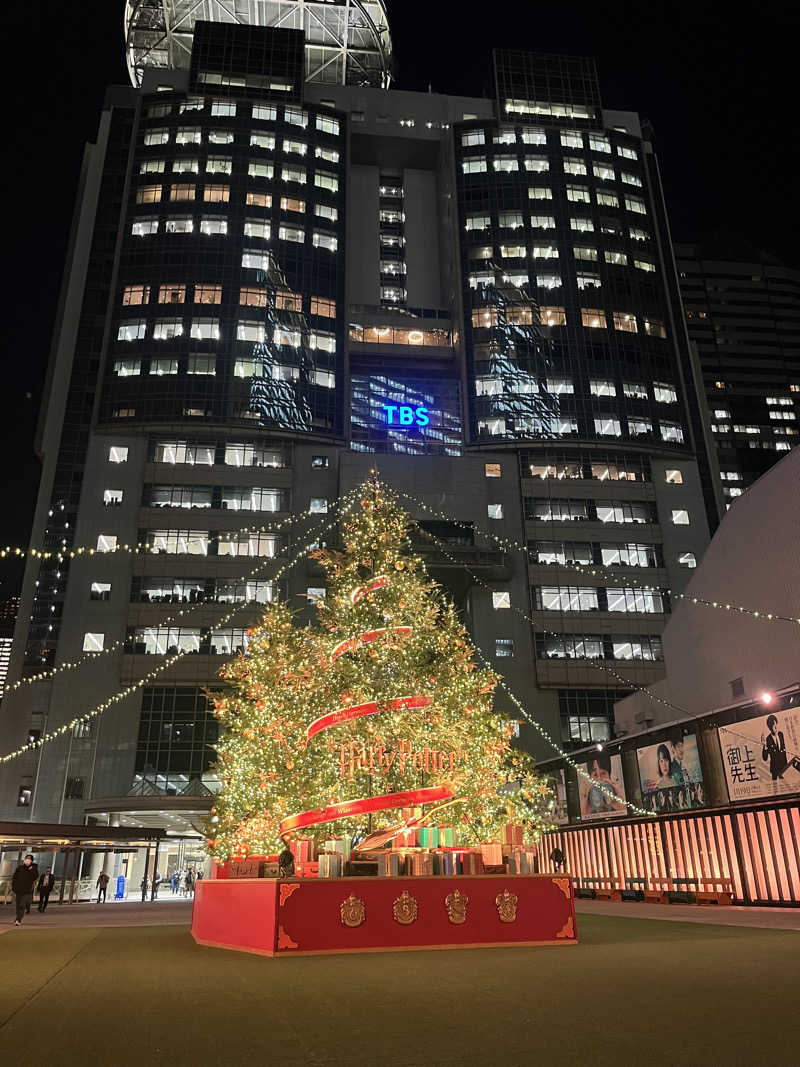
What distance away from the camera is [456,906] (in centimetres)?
1225

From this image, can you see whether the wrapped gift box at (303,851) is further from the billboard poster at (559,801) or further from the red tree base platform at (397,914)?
the billboard poster at (559,801)

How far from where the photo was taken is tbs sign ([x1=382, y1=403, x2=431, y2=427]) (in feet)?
235

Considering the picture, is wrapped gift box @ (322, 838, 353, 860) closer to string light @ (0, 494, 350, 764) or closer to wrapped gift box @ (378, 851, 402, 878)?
wrapped gift box @ (378, 851, 402, 878)

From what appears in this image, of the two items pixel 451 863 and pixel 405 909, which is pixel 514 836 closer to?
pixel 451 863

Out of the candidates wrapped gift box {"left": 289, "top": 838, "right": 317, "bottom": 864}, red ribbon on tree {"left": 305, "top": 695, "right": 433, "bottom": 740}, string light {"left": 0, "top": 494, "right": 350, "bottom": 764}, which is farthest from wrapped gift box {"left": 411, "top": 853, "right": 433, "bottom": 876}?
string light {"left": 0, "top": 494, "right": 350, "bottom": 764}

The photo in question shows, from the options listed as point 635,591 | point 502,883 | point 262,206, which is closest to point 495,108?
point 262,206

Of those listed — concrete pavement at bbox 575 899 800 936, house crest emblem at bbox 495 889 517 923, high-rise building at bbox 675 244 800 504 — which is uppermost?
high-rise building at bbox 675 244 800 504

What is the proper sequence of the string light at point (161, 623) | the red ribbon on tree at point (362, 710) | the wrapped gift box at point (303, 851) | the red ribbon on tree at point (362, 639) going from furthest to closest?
the string light at point (161, 623), the red ribbon on tree at point (362, 639), the red ribbon on tree at point (362, 710), the wrapped gift box at point (303, 851)

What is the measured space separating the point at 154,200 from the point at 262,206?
10.4 metres

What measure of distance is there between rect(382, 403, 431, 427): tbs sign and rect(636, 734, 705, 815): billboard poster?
152 feet

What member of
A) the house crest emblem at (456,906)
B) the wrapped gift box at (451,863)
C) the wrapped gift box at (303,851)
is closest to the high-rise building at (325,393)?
the wrapped gift box at (303,851)

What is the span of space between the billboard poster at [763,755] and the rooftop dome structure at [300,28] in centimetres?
9413

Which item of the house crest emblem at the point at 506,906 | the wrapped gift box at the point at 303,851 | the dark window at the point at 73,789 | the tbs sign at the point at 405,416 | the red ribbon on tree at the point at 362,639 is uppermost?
the tbs sign at the point at 405,416

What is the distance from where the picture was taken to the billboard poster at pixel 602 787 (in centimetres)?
3200
